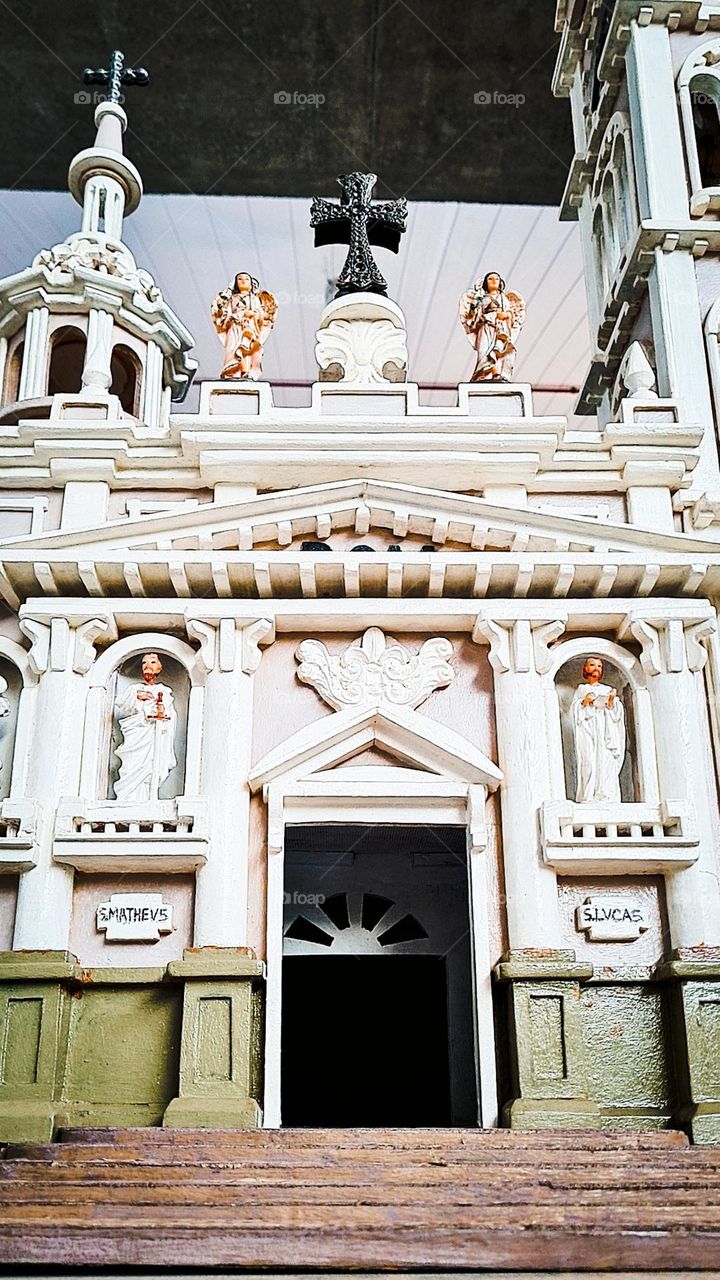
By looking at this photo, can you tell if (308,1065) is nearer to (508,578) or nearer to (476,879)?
(476,879)

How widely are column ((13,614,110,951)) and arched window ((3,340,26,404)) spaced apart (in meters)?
7.19

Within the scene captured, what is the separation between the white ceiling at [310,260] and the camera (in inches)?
1000

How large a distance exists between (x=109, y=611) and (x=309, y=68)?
1366cm

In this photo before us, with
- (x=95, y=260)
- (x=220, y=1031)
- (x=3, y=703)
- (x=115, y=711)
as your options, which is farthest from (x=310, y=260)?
(x=220, y=1031)

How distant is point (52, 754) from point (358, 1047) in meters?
7.60

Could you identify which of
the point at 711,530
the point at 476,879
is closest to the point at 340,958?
the point at 476,879

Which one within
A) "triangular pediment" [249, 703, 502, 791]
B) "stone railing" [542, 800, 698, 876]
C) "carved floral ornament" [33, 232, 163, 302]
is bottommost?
"stone railing" [542, 800, 698, 876]

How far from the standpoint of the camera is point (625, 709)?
45.9ft

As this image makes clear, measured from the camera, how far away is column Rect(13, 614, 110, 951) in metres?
12.8

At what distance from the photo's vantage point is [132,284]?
2031 cm

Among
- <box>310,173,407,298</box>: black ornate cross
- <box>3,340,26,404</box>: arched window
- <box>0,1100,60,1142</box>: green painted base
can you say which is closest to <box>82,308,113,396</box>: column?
<box>3,340,26,404</box>: arched window

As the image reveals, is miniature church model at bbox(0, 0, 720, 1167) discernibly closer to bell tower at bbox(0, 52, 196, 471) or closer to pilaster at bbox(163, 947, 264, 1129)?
pilaster at bbox(163, 947, 264, 1129)

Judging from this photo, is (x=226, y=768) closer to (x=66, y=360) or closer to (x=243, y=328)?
(x=243, y=328)

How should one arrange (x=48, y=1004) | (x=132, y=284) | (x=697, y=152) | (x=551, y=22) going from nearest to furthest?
(x=48, y=1004) → (x=697, y=152) → (x=132, y=284) → (x=551, y=22)
